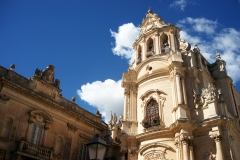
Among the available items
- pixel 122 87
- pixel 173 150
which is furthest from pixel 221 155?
pixel 122 87

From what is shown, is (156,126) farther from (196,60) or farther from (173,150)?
(196,60)

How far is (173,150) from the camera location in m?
18.7

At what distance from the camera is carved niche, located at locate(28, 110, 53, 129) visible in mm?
19938

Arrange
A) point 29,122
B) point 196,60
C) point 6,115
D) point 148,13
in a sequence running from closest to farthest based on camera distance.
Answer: point 6,115
point 29,122
point 196,60
point 148,13

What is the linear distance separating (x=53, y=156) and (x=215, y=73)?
A: 1685 centimetres

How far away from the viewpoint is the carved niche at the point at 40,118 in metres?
19.9

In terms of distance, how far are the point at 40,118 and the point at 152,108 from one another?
30.2 feet

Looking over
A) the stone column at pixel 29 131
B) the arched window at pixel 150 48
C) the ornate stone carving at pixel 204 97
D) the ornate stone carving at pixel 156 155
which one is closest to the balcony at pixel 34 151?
the stone column at pixel 29 131

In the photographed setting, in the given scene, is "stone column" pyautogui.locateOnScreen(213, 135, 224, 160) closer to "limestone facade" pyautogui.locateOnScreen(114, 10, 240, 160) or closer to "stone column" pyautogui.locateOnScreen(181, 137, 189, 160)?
"limestone facade" pyautogui.locateOnScreen(114, 10, 240, 160)

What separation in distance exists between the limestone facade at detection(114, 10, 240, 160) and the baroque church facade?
0.21 ft

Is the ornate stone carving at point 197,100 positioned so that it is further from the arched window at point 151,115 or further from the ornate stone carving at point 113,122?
the ornate stone carving at point 113,122

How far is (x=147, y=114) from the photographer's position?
71.7ft

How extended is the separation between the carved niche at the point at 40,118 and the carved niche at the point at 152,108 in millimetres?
7672

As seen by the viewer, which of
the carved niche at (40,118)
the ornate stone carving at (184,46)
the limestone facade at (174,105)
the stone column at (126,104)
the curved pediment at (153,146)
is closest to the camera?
the limestone facade at (174,105)
